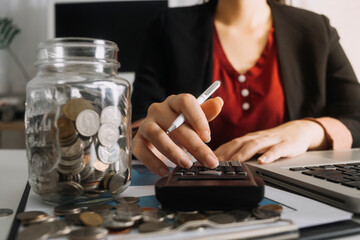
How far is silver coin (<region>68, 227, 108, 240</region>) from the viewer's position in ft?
0.75

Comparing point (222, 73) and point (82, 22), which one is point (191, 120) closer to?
point (222, 73)

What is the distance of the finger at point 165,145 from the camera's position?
380 millimetres

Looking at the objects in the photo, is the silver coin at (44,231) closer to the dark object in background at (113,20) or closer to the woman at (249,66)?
the woman at (249,66)

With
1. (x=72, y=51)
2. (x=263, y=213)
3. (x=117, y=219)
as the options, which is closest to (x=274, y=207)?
(x=263, y=213)

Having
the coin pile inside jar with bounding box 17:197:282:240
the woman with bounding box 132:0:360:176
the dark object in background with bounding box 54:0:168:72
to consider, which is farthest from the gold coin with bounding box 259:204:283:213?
the dark object in background with bounding box 54:0:168:72

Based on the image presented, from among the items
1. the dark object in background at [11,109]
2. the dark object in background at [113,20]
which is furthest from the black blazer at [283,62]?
the dark object in background at [11,109]

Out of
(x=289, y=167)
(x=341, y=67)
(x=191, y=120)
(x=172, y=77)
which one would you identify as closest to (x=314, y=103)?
(x=341, y=67)

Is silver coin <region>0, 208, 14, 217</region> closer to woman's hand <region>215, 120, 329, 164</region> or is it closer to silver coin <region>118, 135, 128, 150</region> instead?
silver coin <region>118, 135, 128, 150</region>

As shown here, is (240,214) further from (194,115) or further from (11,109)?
(11,109)

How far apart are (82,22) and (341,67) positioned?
185cm

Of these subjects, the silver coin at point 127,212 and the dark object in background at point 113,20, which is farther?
the dark object in background at point 113,20

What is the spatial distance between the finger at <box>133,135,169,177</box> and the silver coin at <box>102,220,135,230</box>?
0.18 metres

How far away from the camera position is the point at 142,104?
2.65 feet

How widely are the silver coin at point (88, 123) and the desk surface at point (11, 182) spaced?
3.9 inches
